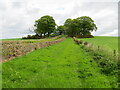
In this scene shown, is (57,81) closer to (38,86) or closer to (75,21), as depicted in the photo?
(38,86)

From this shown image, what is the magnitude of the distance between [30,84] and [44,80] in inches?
25.6

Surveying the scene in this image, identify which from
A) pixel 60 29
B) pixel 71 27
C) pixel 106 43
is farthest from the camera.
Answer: pixel 60 29

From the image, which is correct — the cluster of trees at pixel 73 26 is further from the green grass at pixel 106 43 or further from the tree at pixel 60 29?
the green grass at pixel 106 43

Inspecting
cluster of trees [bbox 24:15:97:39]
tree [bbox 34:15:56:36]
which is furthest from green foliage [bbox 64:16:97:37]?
tree [bbox 34:15:56:36]

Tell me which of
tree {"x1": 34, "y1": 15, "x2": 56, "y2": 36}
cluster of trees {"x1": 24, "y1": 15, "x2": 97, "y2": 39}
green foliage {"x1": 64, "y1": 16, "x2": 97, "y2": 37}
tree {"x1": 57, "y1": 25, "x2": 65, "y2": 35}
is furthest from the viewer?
tree {"x1": 57, "y1": 25, "x2": 65, "y2": 35}

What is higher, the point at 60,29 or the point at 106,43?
the point at 60,29

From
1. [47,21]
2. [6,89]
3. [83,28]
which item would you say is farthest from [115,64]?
[83,28]

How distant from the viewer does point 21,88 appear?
13.5 ft

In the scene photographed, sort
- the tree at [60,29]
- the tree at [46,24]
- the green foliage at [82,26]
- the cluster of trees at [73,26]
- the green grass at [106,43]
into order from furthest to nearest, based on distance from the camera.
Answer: the tree at [60,29] → the green foliage at [82,26] → the cluster of trees at [73,26] → the tree at [46,24] → the green grass at [106,43]

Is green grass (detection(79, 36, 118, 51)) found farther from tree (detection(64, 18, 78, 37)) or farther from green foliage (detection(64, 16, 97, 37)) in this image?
tree (detection(64, 18, 78, 37))

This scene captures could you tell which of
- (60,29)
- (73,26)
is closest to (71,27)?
(73,26)

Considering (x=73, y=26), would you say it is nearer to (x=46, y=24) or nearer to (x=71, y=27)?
(x=71, y=27)

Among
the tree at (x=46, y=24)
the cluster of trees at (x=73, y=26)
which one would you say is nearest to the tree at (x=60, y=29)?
the cluster of trees at (x=73, y=26)

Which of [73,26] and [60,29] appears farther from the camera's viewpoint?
[60,29]
